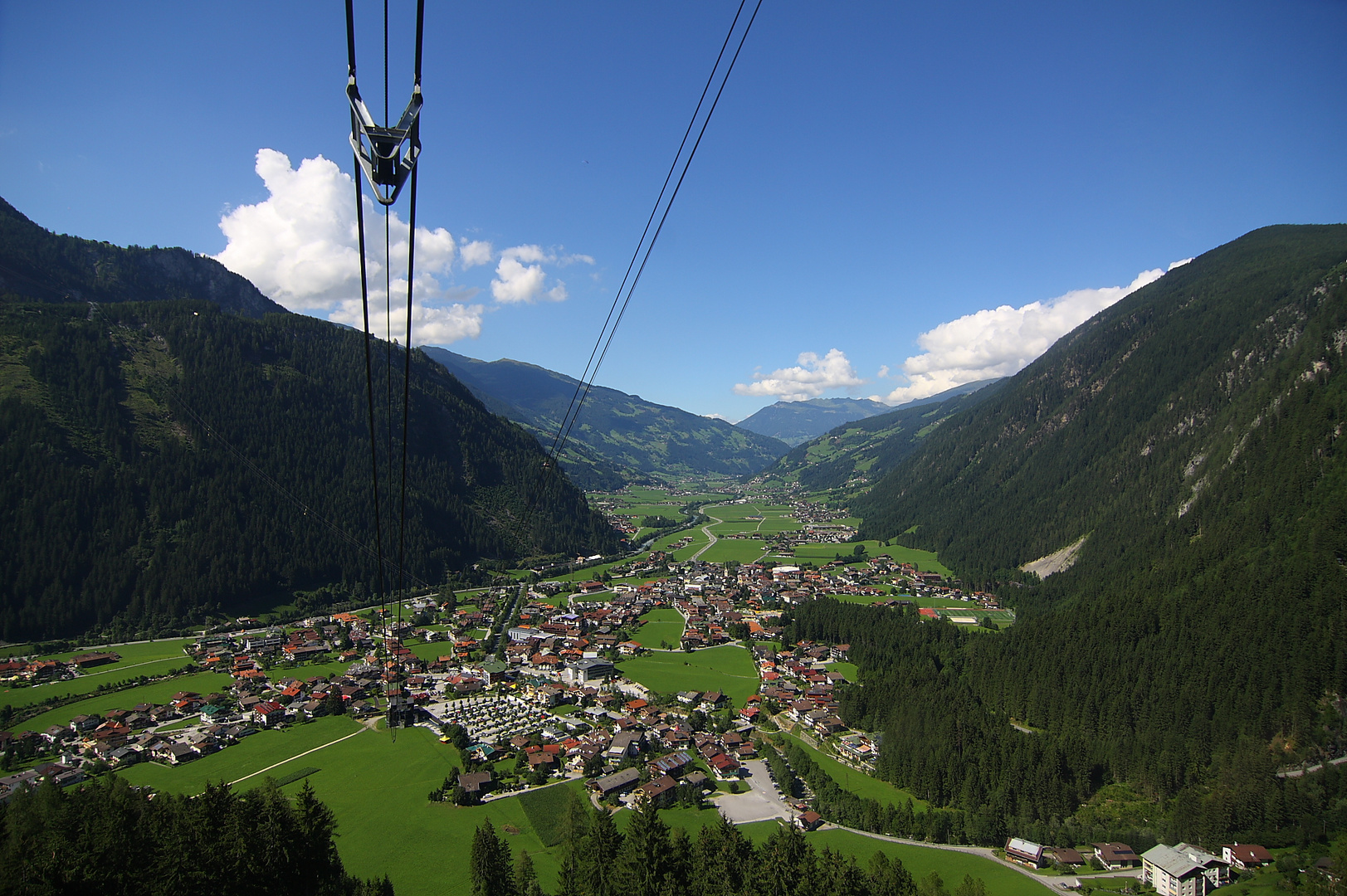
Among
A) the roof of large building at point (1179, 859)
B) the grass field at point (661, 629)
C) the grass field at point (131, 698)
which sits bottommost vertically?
the roof of large building at point (1179, 859)

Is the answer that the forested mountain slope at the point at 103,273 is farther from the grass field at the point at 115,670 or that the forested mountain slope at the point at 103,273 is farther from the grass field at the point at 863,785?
the grass field at the point at 863,785

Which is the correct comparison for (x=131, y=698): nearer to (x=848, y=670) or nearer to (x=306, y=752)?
(x=306, y=752)

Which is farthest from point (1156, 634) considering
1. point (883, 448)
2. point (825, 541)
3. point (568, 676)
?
point (883, 448)

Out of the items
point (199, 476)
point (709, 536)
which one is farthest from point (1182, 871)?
point (709, 536)

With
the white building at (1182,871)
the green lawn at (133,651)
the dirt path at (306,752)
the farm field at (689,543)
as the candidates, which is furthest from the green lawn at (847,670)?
the green lawn at (133,651)

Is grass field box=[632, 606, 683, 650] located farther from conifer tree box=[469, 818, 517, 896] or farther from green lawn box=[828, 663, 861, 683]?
conifer tree box=[469, 818, 517, 896]

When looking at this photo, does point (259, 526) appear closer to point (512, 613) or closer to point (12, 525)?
point (12, 525)

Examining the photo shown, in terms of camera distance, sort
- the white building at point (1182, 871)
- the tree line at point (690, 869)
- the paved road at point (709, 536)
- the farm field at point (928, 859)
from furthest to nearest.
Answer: the paved road at point (709, 536)
the farm field at point (928, 859)
the white building at point (1182, 871)
the tree line at point (690, 869)

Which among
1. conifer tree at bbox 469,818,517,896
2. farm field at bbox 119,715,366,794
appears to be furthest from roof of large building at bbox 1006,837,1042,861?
farm field at bbox 119,715,366,794
